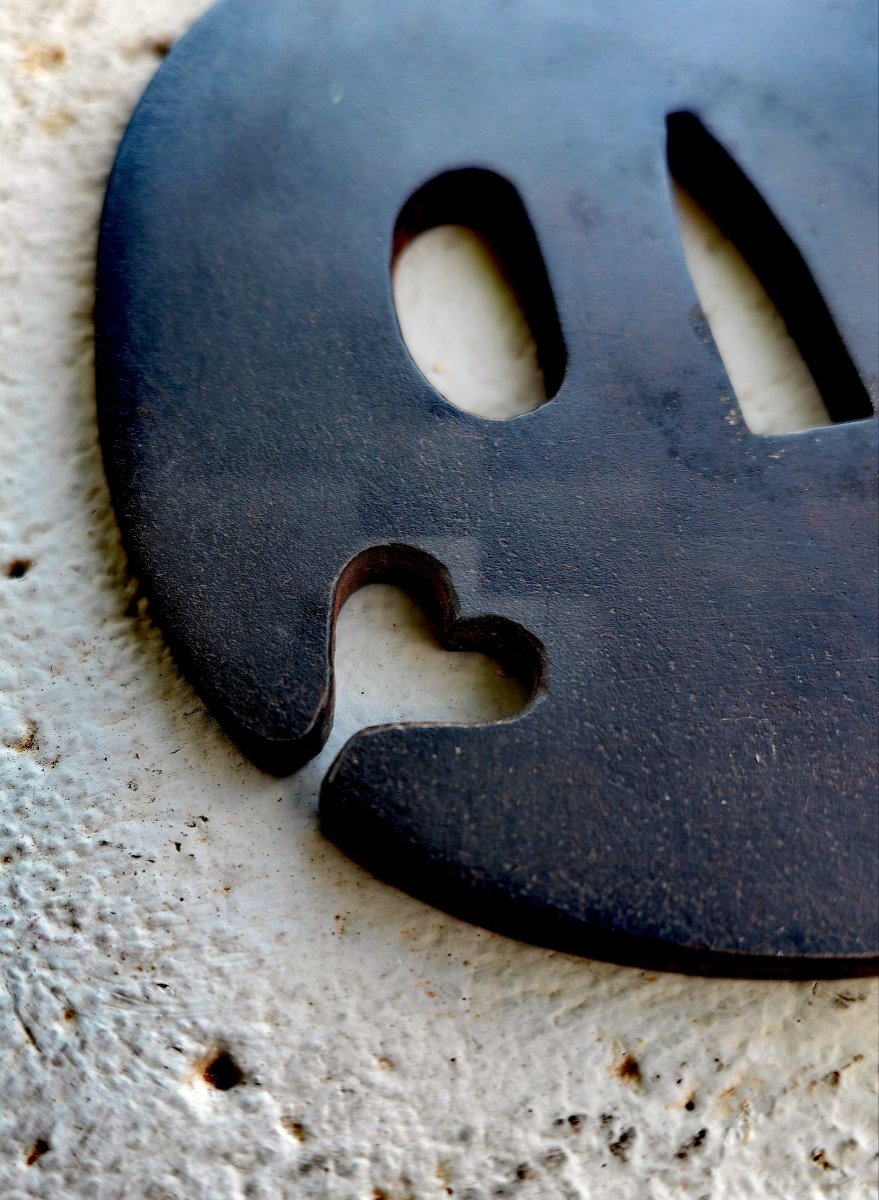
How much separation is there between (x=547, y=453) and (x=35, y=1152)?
1.79ft

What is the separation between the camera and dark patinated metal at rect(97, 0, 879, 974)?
23.6 inches

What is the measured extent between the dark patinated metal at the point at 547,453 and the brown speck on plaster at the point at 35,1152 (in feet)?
0.78

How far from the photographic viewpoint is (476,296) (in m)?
0.85

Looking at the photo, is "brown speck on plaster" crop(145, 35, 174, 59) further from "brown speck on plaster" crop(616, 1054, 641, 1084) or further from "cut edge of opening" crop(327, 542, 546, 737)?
"brown speck on plaster" crop(616, 1054, 641, 1084)

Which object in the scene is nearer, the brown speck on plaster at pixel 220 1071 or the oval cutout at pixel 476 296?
the brown speck on plaster at pixel 220 1071

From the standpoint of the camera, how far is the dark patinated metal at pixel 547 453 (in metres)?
0.60

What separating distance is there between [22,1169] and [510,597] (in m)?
0.45

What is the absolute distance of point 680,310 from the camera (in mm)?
777

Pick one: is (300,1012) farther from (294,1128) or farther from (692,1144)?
(692,1144)

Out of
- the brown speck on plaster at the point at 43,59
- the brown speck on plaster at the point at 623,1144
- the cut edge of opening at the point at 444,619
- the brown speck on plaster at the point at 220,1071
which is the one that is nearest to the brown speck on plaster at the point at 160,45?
the brown speck on plaster at the point at 43,59

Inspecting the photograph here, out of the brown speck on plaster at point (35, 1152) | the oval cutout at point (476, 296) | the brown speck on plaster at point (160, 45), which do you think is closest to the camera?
the brown speck on plaster at point (35, 1152)

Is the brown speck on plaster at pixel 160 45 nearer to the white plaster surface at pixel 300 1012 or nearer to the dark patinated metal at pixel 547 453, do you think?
the dark patinated metal at pixel 547 453

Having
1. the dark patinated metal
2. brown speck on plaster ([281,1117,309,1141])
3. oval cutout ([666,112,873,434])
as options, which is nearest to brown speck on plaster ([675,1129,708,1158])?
the dark patinated metal

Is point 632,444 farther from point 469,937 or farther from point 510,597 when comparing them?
point 469,937
